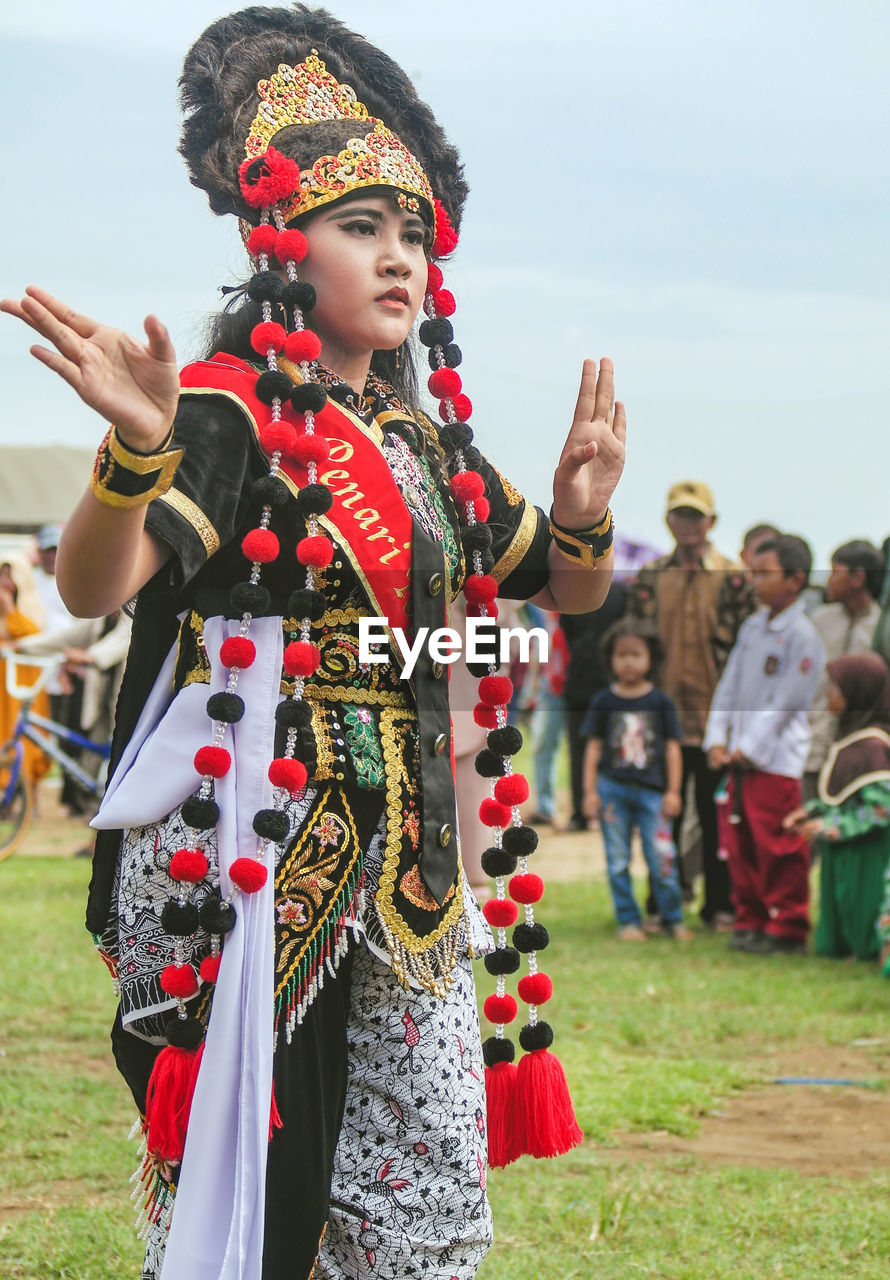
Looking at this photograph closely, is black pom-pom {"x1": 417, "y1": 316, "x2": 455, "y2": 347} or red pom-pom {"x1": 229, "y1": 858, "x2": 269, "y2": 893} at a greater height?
black pom-pom {"x1": 417, "y1": 316, "x2": 455, "y2": 347}

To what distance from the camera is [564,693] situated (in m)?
10.4

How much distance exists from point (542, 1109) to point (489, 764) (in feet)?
1.86

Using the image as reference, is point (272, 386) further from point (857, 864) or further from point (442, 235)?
point (857, 864)

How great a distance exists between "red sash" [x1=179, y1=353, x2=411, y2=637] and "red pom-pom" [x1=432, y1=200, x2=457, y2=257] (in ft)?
1.35

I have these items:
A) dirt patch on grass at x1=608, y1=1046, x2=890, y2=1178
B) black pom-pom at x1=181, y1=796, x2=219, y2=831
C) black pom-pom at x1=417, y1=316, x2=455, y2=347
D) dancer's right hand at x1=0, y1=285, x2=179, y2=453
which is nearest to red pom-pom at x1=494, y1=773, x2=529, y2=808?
black pom-pom at x1=181, y1=796, x2=219, y2=831

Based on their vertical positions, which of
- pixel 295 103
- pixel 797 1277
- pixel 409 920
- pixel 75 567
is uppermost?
pixel 295 103

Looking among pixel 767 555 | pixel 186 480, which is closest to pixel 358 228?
pixel 186 480

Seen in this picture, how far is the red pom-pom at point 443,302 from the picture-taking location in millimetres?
2742

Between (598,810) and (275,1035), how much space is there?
18.4ft

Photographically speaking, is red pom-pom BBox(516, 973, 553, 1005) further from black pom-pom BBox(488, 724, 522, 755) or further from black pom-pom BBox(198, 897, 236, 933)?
black pom-pom BBox(198, 897, 236, 933)

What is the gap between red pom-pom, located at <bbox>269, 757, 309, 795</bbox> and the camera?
225cm

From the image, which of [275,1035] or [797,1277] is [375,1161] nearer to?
[275,1035]

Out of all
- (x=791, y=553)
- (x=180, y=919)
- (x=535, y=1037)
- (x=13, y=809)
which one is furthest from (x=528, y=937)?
(x=13, y=809)

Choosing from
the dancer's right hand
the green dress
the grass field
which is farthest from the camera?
the green dress
